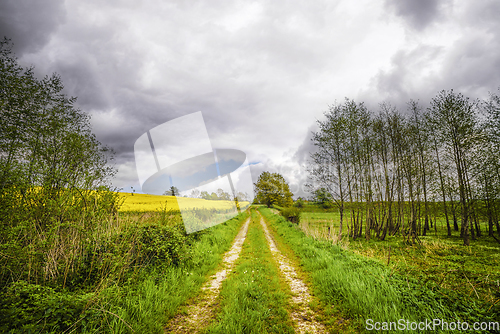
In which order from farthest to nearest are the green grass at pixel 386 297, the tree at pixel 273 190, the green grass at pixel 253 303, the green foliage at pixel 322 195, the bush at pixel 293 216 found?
1. the tree at pixel 273 190
2. the bush at pixel 293 216
3. the green foliage at pixel 322 195
4. the green grass at pixel 253 303
5. the green grass at pixel 386 297

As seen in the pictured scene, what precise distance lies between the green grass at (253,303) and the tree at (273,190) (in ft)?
168

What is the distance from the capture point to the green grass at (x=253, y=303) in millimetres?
3678

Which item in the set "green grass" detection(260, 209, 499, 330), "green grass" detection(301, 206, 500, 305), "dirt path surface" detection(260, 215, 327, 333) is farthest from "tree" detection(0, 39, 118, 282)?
"green grass" detection(301, 206, 500, 305)

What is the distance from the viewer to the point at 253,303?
4.53 meters

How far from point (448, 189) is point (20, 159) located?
2554 centimetres

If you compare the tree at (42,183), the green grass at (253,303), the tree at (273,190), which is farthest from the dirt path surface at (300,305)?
the tree at (273,190)

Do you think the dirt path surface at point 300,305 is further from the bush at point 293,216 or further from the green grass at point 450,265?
the bush at point 293,216

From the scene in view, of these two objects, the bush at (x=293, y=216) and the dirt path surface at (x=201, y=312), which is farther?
the bush at (x=293, y=216)

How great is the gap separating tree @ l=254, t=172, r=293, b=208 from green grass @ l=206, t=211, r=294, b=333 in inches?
2019

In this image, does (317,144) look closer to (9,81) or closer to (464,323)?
(464,323)

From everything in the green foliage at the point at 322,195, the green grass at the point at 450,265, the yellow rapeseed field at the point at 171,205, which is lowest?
the green grass at the point at 450,265

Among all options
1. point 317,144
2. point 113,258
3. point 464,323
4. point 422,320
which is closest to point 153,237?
point 113,258

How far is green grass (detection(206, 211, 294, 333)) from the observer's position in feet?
12.1

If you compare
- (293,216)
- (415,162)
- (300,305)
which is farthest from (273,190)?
(300,305)
